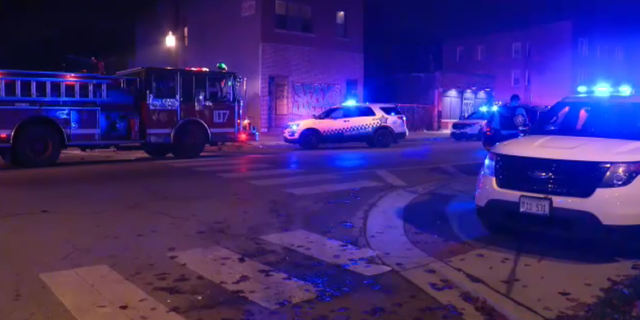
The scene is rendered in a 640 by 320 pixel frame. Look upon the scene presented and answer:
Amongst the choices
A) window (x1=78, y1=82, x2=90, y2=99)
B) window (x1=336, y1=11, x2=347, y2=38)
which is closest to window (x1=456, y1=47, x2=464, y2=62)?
window (x1=336, y1=11, x2=347, y2=38)

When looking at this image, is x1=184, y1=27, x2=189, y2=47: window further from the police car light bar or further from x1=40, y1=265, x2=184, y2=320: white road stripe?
x1=40, y1=265, x2=184, y2=320: white road stripe

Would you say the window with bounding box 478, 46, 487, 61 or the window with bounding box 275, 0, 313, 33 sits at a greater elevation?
the window with bounding box 478, 46, 487, 61

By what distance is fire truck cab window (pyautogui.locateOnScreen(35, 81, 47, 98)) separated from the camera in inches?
589

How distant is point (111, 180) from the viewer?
1257 cm

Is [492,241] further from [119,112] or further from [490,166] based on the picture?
[119,112]

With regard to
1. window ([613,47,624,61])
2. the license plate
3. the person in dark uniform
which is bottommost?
the license plate

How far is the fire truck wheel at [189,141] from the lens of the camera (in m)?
17.3

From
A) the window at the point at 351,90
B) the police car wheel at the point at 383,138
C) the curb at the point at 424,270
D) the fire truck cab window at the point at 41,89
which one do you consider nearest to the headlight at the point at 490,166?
the curb at the point at 424,270

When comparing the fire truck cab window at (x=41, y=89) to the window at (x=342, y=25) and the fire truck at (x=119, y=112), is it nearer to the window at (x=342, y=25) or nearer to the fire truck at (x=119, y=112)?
the fire truck at (x=119, y=112)

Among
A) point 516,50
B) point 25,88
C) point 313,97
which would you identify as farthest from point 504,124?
point 516,50

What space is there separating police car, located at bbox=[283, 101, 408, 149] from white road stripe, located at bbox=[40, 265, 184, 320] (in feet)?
52.5

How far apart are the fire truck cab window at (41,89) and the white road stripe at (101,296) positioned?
1012 centimetres

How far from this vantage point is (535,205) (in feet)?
22.1

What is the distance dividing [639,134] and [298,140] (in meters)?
15.5
